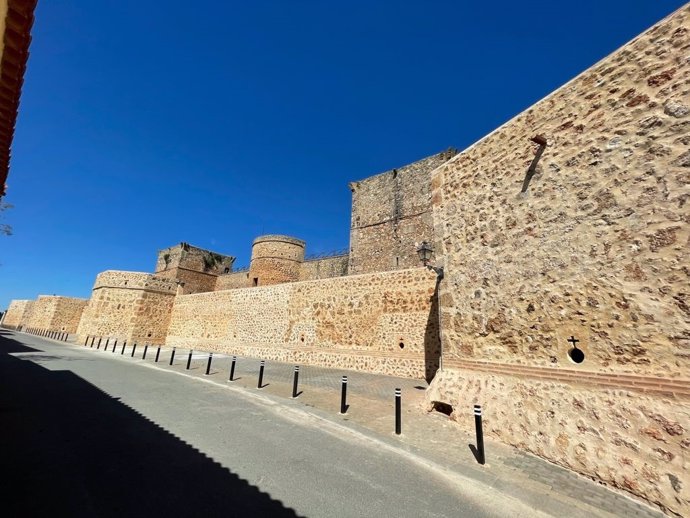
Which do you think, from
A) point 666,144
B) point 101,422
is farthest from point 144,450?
point 666,144

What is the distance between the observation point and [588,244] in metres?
4.24

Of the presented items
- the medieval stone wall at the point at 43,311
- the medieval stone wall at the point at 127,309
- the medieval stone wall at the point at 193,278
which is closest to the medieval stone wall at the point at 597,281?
the medieval stone wall at the point at 127,309

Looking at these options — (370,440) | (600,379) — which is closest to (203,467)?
(370,440)

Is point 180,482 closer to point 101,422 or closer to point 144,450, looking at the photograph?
point 144,450

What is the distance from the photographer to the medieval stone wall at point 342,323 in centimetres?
1015

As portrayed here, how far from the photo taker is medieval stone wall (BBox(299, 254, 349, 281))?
22.6 meters

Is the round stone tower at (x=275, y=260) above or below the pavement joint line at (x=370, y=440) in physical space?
above

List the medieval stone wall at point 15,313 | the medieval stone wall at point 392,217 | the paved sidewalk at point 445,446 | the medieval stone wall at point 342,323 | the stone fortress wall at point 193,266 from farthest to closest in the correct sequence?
1. the medieval stone wall at point 15,313
2. the stone fortress wall at point 193,266
3. the medieval stone wall at point 392,217
4. the medieval stone wall at point 342,323
5. the paved sidewalk at point 445,446

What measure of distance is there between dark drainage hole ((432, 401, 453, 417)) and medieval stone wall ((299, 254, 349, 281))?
15.9m

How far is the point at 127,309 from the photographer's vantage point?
21469 millimetres

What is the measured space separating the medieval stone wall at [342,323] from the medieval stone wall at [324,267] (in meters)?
6.38

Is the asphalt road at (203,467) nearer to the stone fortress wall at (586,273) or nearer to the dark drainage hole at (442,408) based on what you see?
the stone fortress wall at (586,273)

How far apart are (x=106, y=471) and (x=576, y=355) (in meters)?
5.68

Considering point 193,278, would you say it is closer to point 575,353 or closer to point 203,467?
point 203,467
